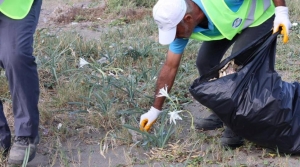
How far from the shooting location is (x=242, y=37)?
319cm

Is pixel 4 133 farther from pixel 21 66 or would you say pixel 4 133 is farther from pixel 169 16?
pixel 169 16

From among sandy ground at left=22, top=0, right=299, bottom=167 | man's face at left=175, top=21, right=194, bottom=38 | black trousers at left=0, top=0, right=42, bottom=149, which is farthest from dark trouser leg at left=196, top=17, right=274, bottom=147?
black trousers at left=0, top=0, right=42, bottom=149

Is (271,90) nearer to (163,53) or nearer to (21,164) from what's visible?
(21,164)

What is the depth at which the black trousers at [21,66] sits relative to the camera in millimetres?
2814

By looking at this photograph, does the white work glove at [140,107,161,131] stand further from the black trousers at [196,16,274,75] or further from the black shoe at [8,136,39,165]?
the black shoe at [8,136,39,165]

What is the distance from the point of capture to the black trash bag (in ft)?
9.50

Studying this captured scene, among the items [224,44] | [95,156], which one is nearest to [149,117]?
[95,156]

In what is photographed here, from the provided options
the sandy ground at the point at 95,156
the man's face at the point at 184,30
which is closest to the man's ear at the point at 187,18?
the man's face at the point at 184,30

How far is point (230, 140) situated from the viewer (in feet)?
10.5

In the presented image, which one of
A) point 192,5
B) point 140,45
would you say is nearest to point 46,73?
point 140,45

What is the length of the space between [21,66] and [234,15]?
129 centimetres

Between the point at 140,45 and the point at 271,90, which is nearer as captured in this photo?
the point at 271,90

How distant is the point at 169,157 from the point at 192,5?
958 millimetres

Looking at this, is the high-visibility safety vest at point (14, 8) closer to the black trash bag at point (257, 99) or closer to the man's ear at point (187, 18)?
the man's ear at point (187, 18)
